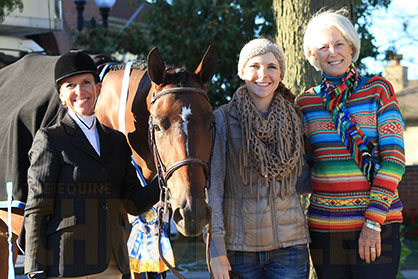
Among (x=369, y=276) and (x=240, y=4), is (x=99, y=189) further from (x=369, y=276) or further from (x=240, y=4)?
(x=240, y=4)

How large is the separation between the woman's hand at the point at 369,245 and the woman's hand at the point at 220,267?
709 millimetres

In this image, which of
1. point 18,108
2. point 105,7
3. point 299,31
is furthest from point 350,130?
point 105,7

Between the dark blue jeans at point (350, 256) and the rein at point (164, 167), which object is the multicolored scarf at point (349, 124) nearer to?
the dark blue jeans at point (350, 256)

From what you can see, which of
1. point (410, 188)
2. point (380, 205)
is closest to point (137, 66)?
point (380, 205)

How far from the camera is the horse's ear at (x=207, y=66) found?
2.90 m

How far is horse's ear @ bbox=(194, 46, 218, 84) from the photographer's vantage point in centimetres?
290

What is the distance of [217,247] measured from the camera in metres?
2.57

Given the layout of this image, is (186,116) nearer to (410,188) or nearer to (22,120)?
(22,120)

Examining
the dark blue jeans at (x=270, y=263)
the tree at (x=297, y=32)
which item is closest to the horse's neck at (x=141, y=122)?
the dark blue jeans at (x=270, y=263)

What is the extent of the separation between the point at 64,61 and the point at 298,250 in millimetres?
1588

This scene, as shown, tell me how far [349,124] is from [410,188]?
9509 millimetres

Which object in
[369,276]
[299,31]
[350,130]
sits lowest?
[369,276]

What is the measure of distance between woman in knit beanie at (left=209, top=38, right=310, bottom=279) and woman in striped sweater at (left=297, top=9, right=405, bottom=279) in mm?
154

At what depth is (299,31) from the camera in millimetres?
4406
